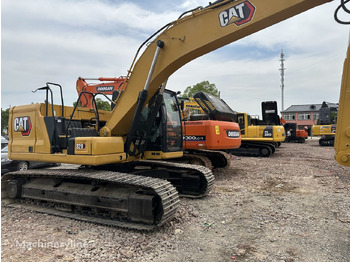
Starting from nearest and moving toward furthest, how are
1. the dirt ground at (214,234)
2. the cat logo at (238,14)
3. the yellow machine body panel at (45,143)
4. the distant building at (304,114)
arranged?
the dirt ground at (214,234) → the cat logo at (238,14) → the yellow machine body panel at (45,143) → the distant building at (304,114)

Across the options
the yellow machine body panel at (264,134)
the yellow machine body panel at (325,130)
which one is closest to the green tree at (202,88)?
the yellow machine body panel at (325,130)

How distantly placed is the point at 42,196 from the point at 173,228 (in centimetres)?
276

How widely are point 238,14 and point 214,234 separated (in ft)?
10.7

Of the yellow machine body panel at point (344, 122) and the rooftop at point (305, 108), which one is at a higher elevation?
the rooftop at point (305, 108)

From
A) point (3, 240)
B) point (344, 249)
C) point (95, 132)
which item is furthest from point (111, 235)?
point (344, 249)

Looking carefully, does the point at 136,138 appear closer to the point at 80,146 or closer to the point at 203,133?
the point at 80,146

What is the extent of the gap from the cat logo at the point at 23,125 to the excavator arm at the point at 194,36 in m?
1.63

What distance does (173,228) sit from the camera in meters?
4.24

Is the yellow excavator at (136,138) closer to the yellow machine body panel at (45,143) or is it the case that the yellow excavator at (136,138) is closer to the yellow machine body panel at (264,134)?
the yellow machine body panel at (45,143)

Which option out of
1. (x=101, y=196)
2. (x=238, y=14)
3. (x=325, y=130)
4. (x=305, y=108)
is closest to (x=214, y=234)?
(x=101, y=196)

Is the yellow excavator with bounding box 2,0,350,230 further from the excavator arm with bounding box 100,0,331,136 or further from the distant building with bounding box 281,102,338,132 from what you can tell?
the distant building with bounding box 281,102,338,132

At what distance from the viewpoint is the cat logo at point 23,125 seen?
5676 mm

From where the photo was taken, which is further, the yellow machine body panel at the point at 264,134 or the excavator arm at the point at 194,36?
the yellow machine body panel at the point at 264,134

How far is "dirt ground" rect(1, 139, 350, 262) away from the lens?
3398 millimetres
